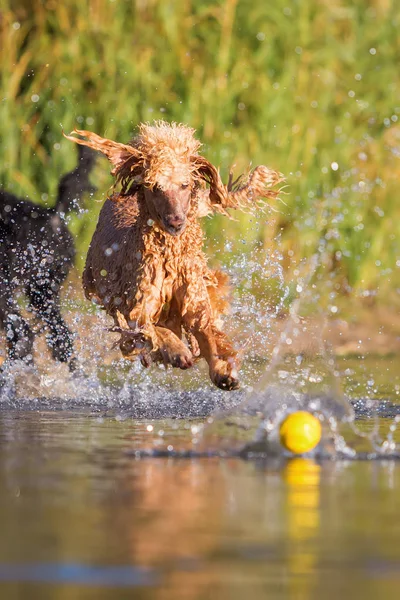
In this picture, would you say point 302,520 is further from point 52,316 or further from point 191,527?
point 52,316

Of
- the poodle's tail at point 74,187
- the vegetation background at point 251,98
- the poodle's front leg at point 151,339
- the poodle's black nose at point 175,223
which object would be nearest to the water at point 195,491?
the poodle's front leg at point 151,339

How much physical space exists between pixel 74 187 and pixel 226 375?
3.33 meters

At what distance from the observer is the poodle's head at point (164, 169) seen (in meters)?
7.51

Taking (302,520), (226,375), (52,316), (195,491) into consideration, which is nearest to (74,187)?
(52,316)

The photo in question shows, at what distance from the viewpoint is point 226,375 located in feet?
24.4

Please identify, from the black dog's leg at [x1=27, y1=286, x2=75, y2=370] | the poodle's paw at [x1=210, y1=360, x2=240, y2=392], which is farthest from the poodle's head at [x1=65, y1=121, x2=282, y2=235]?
the black dog's leg at [x1=27, y1=286, x2=75, y2=370]

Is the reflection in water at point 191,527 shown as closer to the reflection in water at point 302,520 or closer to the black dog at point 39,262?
the reflection in water at point 302,520

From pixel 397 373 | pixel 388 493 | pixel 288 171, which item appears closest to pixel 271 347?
pixel 397 373

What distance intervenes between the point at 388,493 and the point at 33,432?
2240mm

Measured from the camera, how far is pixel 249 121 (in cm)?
1343

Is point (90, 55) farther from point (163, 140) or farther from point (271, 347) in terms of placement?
point (163, 140)

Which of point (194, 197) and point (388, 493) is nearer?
point (388, 493)

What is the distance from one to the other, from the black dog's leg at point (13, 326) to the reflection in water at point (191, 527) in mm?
3792

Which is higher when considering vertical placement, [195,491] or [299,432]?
[299,432]
